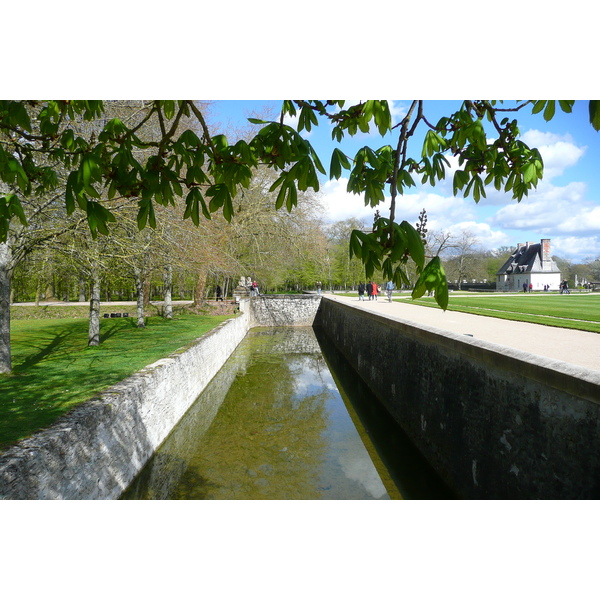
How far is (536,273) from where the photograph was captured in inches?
2435

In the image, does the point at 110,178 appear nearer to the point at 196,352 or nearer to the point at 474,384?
the point at 474,384

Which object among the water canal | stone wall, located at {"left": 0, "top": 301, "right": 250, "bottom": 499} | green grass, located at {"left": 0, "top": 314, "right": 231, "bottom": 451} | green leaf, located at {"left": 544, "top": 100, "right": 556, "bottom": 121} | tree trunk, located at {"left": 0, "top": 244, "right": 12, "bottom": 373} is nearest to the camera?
green leaf, located at {"left": 544, "top": 100, "right": 556, "bottom": 121}

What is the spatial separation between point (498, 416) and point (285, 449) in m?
4.30

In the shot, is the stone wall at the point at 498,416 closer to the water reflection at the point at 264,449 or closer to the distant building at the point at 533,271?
the water reflection at the point at 264,449

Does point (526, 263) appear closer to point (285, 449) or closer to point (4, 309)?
point (285, 449)

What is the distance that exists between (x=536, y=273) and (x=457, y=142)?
67.6 meters

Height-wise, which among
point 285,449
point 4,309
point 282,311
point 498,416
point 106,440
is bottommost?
point 285,449

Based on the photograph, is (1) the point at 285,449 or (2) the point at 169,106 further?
(1) the point at 285,449

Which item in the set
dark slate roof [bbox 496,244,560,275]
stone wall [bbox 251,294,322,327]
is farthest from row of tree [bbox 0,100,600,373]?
dark slate roof [bbox 496,244,560,275]

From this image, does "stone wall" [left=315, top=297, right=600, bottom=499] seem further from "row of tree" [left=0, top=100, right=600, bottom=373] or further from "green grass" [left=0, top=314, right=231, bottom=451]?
"green grass" [left=0, top=314, right=231, bottom=451]

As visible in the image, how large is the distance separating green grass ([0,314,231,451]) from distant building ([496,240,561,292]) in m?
57.9

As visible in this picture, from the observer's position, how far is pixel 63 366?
954cm

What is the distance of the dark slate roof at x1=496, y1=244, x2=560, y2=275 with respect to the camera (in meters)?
63.0

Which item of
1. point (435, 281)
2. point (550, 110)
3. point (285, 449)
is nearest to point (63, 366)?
point (285, 449)
